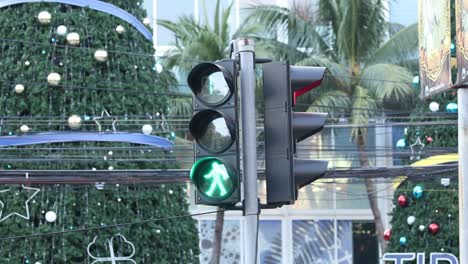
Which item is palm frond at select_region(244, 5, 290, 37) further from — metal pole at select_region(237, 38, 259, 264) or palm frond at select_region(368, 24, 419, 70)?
metal pole at select_region(237, 38, 259, 264)

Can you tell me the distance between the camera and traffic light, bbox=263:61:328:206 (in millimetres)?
6750

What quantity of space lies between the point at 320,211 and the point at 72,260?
59.9 feet

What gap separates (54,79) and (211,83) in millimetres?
6920

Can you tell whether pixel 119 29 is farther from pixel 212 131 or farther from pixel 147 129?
pixel 212 131

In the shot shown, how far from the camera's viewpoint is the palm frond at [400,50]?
28.0 metres

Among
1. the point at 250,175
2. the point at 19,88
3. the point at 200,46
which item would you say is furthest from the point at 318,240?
the point at 250,175

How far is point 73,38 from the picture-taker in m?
13.6

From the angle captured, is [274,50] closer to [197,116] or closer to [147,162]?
[147,162]

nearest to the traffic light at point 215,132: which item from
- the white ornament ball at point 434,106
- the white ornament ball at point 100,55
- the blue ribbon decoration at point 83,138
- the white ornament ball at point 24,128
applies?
the blue ribbon decoration at point 83,138

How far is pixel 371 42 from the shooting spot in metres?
28.5

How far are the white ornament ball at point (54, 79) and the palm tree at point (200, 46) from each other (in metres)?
13.6

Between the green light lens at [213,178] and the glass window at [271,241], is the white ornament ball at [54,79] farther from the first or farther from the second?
the glass window at [271,241]

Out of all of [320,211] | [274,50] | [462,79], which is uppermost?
[274,50]

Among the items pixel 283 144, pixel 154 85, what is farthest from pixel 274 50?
pixel 283 144
